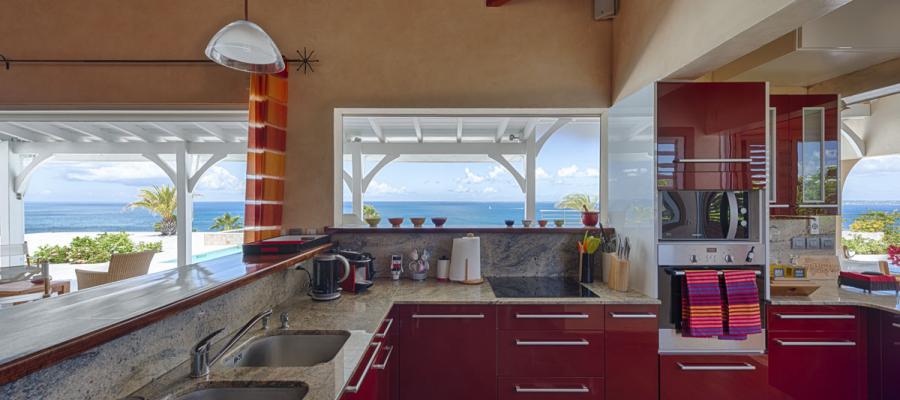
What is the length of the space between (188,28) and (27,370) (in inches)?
99.2

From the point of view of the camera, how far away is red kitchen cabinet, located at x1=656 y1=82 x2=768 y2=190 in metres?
1.88

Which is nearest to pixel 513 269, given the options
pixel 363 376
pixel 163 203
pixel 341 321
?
pixel 341 321

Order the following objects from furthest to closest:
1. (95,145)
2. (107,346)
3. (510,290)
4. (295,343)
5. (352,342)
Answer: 1. (95,145)
2. (510,290)
3. (295,343)
4. (352,342)
5. (107,346)

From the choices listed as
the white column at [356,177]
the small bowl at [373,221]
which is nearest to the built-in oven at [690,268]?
the small bowl at [373,221]

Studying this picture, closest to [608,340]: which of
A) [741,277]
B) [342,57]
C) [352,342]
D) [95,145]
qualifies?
[741,277]

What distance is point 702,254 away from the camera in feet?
6.29

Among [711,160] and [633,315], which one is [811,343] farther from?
[711,160]

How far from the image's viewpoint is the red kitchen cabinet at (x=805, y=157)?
6.97 feet

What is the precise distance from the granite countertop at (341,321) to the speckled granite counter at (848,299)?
2.51 ft

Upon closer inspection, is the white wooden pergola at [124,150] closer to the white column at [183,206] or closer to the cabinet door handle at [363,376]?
the white column at [183,206]

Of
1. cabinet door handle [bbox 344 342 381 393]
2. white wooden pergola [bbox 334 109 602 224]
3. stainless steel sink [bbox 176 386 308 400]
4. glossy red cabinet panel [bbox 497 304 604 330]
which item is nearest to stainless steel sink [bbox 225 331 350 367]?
cabinet door handle [bbox 344 342 381 393]

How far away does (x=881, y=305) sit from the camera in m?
1.82

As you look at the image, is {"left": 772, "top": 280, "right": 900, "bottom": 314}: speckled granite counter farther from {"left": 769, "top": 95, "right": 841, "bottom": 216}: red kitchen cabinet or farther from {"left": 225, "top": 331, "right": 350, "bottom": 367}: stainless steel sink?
{"left": 225, "top": 331, "right": 350, "bottom": 367}: stainless steel sink

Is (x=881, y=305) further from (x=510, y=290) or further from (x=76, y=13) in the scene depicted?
(x=76, y=13)
